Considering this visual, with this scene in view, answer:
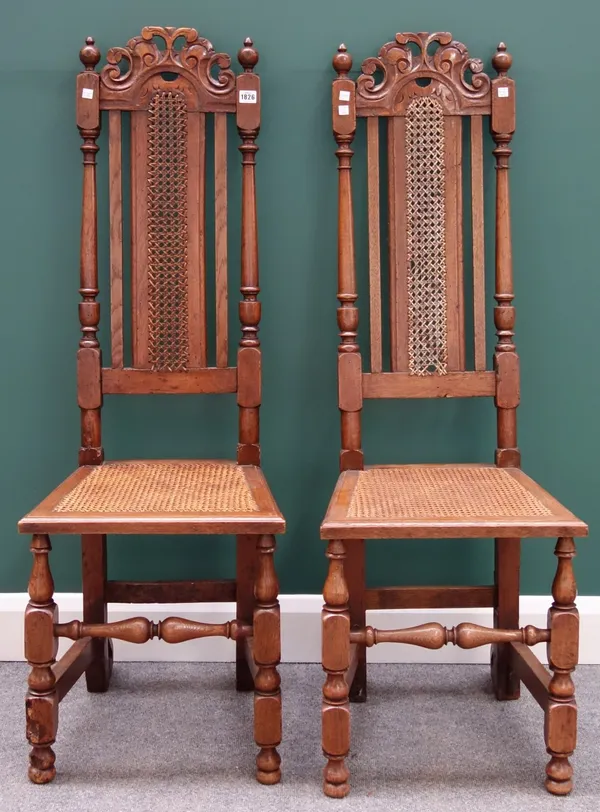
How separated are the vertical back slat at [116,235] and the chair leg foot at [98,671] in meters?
0.59

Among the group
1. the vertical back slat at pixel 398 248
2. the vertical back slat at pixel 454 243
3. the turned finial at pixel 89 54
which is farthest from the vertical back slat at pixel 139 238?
the vertical back slat at pixel 454 243

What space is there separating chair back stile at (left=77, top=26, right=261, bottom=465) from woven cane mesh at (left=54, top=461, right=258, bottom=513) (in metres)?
0.09

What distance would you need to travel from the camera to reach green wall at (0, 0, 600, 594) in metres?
2.04

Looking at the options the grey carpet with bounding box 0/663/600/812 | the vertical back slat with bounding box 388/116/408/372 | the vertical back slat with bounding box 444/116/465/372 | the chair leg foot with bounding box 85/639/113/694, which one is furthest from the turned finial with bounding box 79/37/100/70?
the grey carpet with bounding box 0/663/600/812

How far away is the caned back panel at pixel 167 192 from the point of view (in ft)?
6.37

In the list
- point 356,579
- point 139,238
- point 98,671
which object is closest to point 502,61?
point 139,238

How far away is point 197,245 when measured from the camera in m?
1.96

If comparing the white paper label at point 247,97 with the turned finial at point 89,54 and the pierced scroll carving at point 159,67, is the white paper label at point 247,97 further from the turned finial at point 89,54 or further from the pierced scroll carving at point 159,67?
the turned finial at point 89,54

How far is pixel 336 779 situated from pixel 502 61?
140cm

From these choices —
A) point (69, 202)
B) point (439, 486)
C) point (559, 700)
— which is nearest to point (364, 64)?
point (69, 202)

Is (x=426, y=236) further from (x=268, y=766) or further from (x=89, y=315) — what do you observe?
(x=268, y=766)

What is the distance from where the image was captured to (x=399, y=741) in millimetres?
1813

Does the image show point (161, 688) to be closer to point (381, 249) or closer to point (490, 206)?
point (381, 249)

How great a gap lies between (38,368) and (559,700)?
127cm
